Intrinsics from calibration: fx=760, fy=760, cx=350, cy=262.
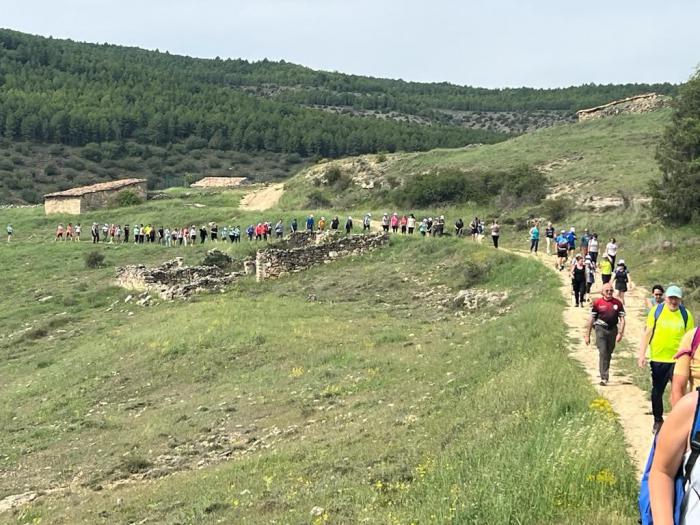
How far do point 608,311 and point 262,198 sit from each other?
53695 mm

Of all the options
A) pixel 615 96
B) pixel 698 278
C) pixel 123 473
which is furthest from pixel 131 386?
pixel 615 96

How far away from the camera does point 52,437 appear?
51.0 feet

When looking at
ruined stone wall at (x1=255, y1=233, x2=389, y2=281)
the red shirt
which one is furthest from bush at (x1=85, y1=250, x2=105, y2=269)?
the red shirt

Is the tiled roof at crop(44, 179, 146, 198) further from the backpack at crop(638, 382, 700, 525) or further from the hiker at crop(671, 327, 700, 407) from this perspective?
the backpack at crop(638, 382, 700, 525)

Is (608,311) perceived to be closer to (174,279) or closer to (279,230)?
(174,279)

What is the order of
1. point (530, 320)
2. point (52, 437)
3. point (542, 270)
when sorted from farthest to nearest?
point (542, 270) → point (530, 320) → point (52, 437)

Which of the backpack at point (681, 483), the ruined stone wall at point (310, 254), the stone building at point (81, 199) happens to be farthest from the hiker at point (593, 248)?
the stone building at point (81, 199)

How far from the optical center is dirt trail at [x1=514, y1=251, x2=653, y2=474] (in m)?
8.75

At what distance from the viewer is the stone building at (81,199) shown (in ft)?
193

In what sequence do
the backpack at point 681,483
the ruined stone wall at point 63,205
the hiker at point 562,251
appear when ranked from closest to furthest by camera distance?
the backpack at point 681,483
the hiker at point 562,251
the ruined stone wall at point 63,205

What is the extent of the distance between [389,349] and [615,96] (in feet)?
573

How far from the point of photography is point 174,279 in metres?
32.2

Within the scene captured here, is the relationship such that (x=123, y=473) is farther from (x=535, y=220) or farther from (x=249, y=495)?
(x=535, y=220)

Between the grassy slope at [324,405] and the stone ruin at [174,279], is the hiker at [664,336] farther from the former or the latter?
the stone ruin at [174,279]
